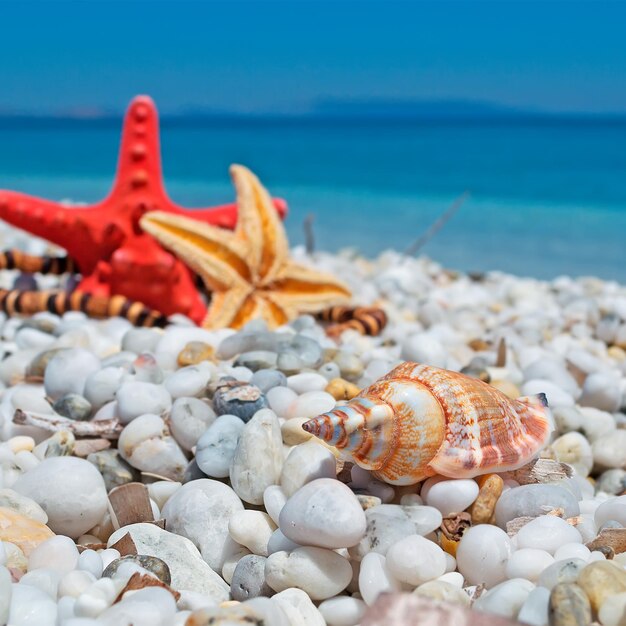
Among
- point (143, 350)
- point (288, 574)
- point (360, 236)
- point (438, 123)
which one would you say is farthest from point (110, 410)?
point (438, 123)

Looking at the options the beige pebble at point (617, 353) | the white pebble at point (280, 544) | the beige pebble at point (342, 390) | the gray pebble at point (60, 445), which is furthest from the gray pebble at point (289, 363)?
the beige pebble at point (617, 353)

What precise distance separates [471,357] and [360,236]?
23.8ft

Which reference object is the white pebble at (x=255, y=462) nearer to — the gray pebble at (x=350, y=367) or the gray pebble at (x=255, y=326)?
the gray pebble at (x=350, y=367)

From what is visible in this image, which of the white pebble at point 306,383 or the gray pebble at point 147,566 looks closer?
the gray pebble at point 147,566

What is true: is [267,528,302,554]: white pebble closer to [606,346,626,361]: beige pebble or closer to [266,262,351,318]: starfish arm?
[266,262,351,318]: starfish arm

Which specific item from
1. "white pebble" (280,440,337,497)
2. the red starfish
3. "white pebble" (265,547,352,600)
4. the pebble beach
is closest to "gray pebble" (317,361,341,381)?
the pebble beach

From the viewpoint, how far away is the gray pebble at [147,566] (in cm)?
131

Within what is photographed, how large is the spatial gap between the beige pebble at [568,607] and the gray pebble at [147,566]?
0.63m

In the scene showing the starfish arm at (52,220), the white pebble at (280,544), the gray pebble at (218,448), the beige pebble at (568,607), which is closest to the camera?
the beige pebble at (568,607)

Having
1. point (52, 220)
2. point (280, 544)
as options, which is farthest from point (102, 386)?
point (52, 220)

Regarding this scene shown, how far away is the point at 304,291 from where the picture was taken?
3250 millimetres

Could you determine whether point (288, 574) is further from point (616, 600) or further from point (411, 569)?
point (616, 600)

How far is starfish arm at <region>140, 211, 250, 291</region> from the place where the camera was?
3008mm

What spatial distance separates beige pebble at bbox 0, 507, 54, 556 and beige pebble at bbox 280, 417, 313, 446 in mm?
532
